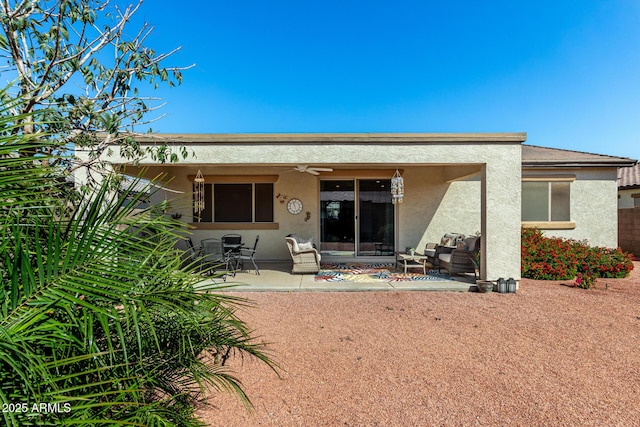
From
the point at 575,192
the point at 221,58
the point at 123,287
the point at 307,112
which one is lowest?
the point at 123,287

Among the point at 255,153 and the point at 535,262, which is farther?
the point at 535,262

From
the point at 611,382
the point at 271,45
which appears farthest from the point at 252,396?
the point at 271,45

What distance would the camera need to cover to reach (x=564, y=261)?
28.2ft

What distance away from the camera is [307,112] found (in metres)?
15.9

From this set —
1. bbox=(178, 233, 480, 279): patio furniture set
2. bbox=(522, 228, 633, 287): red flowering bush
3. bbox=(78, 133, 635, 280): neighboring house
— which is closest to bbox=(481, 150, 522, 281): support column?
bbox=(178, 233, 480, 279): patio furniture set

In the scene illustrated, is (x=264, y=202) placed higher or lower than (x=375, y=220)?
higher

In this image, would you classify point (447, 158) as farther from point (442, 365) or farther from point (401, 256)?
point (442, 365)

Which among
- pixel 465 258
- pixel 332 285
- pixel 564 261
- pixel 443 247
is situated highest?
pixel 443 247

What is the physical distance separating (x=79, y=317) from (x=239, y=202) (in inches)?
394

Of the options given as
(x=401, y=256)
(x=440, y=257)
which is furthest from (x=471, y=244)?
(x=401, y=256)

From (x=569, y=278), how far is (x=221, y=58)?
37.6 feet

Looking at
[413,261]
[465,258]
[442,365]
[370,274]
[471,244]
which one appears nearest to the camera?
[442,365]

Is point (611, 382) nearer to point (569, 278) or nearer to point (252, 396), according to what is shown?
point (252, 396)

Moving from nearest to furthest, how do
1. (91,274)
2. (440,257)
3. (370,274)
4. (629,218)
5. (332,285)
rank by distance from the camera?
(91,274) < (332,285) < (370,274) < (440,257) < (629,218)
